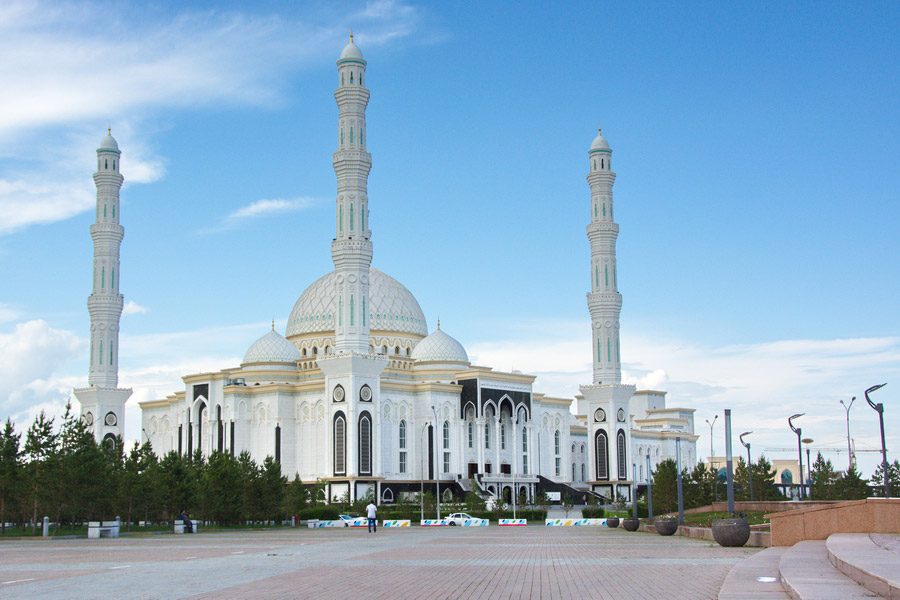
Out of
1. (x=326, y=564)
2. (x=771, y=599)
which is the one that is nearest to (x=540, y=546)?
(x=326, y=564)

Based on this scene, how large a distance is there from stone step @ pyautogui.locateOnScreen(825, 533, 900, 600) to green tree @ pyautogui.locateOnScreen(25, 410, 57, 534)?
30153 millimetres

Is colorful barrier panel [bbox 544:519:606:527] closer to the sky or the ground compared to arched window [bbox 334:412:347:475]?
closer to the ground

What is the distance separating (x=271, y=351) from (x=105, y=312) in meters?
12.1

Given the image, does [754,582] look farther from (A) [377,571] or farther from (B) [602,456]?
(B) [602,456]

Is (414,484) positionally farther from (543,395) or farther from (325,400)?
(543,395)

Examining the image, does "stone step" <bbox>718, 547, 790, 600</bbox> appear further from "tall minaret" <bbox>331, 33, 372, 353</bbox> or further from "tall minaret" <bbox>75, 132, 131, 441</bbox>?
"tall minaret" <bbox>75, 132, 131, 441</bbox>

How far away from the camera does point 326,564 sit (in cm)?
1889

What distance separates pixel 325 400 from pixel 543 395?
20.6 meters

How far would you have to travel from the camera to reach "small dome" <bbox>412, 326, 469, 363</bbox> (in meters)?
77.9

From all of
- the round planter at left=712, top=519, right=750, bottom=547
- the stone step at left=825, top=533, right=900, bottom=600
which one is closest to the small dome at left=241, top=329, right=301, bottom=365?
the round planter at left=712, top=519, right=750, bottom=547

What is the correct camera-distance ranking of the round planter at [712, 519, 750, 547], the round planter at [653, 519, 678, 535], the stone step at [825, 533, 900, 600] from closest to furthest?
the stone step at [825, 533, 900, 600] < the round planter at [712, 519, 750, 547] < the round planter at [653, 519, 678, 535]

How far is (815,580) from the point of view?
456 inches

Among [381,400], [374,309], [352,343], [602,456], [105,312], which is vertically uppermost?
[374,309]

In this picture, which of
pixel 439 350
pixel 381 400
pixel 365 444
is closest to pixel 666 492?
pixel 365 444
